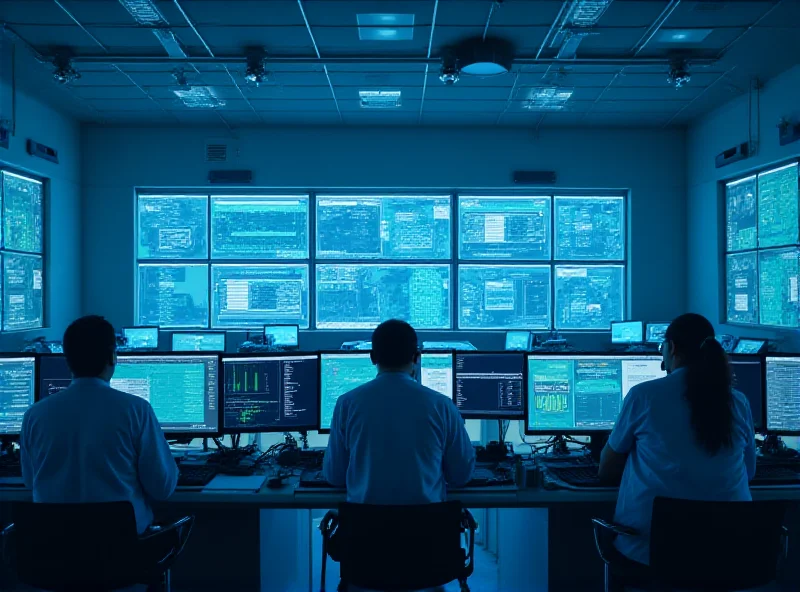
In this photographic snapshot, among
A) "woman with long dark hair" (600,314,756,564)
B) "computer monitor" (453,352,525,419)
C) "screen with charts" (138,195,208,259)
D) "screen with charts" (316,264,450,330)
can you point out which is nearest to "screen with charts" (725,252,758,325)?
"screen with charts" (316,264,450,330)

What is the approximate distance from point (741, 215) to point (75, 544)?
268 inches

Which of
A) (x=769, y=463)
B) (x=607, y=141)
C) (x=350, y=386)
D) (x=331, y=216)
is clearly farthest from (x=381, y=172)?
(x=769, y=463)

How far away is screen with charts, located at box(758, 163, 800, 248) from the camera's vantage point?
18.0 feet

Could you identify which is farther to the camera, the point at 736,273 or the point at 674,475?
the point at 736,273

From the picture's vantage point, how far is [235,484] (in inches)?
92.4

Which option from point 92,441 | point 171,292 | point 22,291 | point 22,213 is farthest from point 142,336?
point 92,441

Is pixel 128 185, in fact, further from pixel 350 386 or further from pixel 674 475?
pixel 674 475

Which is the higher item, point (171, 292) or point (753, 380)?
point (171, 292)

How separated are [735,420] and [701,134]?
20.6 feet

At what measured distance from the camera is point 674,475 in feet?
5.94

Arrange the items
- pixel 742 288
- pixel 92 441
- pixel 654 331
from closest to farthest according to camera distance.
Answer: pixel 92 441
pixel 742 288
pixel 654 331

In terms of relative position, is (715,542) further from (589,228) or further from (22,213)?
(22,213)

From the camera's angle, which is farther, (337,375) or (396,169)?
(396,169)

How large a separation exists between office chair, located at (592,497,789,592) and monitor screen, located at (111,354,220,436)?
182 centimetres
